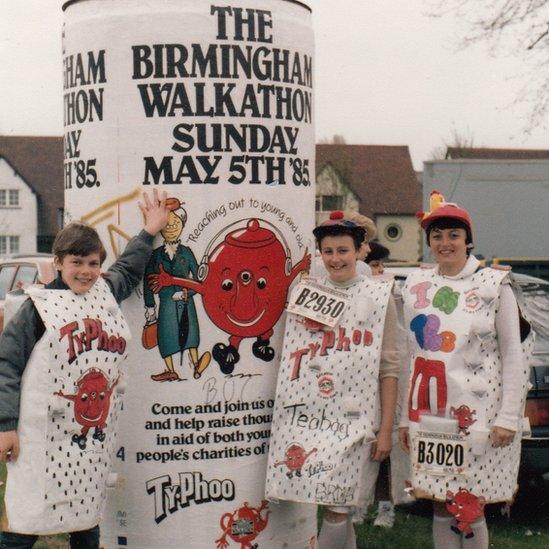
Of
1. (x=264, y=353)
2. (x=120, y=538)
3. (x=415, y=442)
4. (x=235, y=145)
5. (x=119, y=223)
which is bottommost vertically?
(x=120, y=538)

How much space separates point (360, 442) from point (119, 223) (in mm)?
1552

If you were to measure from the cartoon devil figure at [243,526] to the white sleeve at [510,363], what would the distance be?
128 cm

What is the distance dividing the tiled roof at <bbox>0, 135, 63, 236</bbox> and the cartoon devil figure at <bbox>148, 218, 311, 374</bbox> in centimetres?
4879

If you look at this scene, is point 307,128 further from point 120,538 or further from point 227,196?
point 120,538

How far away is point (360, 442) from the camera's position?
4988 millimetres

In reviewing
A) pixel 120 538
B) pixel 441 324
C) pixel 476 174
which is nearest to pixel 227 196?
pixel 441 324

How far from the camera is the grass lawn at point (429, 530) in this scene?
6781mm

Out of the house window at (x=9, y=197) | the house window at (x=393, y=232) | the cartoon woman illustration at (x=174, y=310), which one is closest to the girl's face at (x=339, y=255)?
the cartoon woman illustration at (x=174, y=310)

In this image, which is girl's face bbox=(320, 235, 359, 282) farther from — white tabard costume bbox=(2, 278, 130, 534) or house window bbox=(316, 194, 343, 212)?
house window bbox=(316, 194, 343, 212)

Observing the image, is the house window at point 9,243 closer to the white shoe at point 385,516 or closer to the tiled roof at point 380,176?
the tiled roof at point 380,176

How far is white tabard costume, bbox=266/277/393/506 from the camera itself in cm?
498

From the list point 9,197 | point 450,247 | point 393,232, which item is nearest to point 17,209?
point 9,197

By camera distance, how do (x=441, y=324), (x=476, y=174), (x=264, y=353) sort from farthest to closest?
(x=476, y=174)
(x=264, y=353)
(x=441, y=324)

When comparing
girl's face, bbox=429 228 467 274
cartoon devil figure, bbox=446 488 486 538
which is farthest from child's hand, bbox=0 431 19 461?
girl's face, bbox=429 228 467 274
